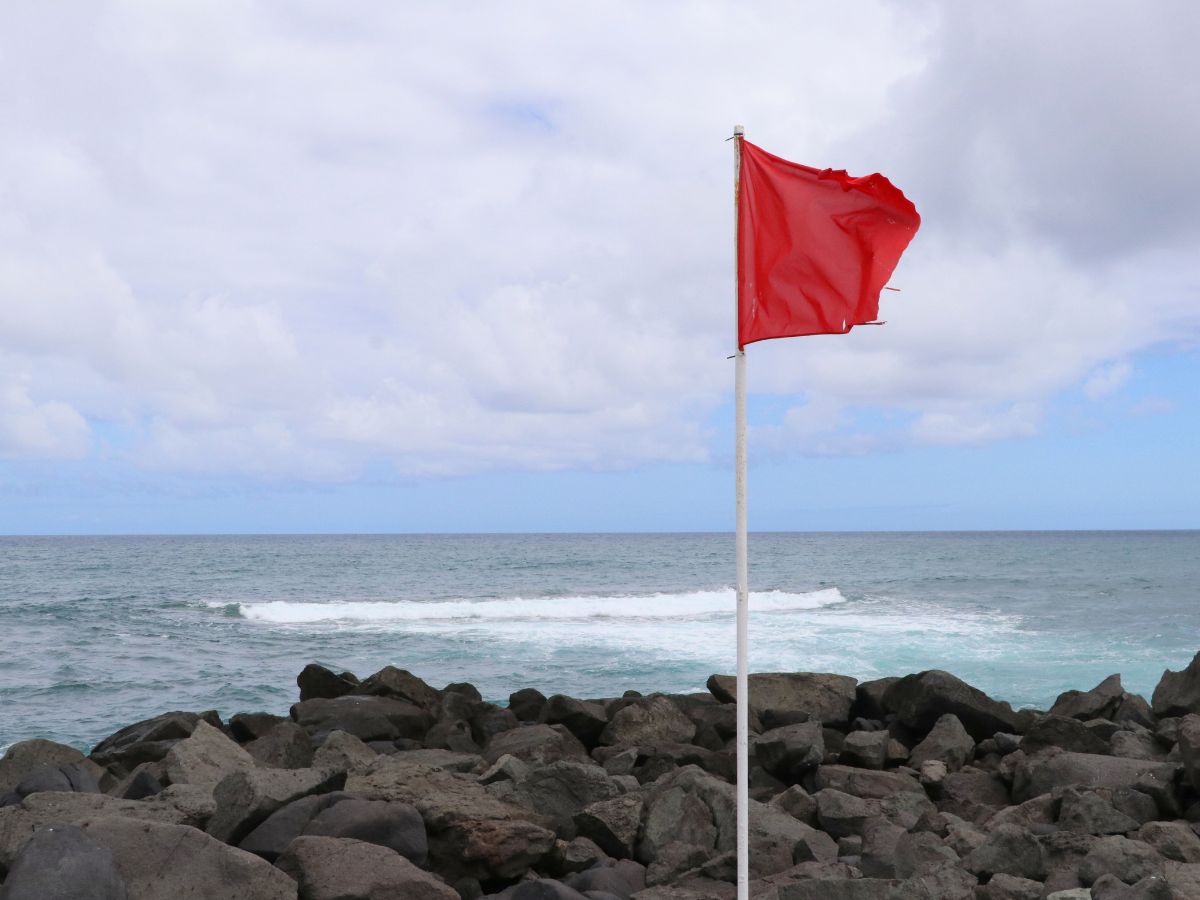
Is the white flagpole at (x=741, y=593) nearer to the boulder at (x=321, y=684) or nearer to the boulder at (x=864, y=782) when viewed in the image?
the boulder at (x=864, y=782)

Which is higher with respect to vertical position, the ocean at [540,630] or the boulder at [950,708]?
the boulder at [950,708]

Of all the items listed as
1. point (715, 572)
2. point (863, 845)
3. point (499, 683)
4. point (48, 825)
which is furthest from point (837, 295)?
point (715, 572)

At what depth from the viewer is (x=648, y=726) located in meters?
11.3

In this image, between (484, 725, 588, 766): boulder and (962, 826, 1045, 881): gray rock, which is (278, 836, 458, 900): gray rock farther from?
(484, 725, 588, 766): boulder

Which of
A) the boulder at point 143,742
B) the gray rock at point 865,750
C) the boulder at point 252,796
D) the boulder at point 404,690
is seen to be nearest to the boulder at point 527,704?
the boulder at point 404,690

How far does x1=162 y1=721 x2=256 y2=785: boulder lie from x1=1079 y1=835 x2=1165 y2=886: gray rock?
584 cm

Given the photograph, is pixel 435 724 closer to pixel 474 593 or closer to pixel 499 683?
pixel 499 683

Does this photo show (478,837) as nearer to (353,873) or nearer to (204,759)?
(353,873)

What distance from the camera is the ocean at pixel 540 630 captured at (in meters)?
19.5

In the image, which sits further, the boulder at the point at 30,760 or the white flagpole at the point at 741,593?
the boulder at the point at 30,760

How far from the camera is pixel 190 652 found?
24.5 meters

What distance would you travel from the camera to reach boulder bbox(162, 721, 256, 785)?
335 inches

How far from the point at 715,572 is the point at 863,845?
5656cm

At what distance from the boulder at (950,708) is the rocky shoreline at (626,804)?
2 cm
